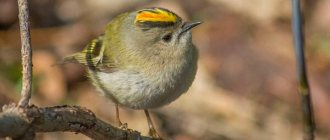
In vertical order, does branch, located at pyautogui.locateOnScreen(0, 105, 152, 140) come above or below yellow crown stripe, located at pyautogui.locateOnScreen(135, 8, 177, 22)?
below

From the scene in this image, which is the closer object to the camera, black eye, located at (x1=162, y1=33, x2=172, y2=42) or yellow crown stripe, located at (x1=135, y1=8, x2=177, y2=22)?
yellow crown stripe, located at (x1=135, y1=8, x2=177, y2=22)

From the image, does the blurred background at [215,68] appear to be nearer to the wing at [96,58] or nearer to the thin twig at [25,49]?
the wing at [96,58]

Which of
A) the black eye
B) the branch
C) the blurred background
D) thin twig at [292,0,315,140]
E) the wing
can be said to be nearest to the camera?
the branch

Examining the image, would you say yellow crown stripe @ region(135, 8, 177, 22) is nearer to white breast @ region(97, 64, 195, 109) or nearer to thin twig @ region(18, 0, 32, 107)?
white breast @ region(97, 64, 195, 109)

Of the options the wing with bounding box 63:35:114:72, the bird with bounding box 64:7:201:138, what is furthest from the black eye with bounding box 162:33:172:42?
the wing with bounding box 63:35:114:72

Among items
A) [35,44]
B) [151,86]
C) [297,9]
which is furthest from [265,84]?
[297,9]

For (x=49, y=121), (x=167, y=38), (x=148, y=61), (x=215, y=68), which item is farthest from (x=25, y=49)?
(x=215, y=68)

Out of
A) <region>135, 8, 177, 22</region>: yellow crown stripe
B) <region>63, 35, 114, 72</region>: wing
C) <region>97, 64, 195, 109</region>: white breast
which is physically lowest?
<region>97, 64, 195, 109</region>: white breast
